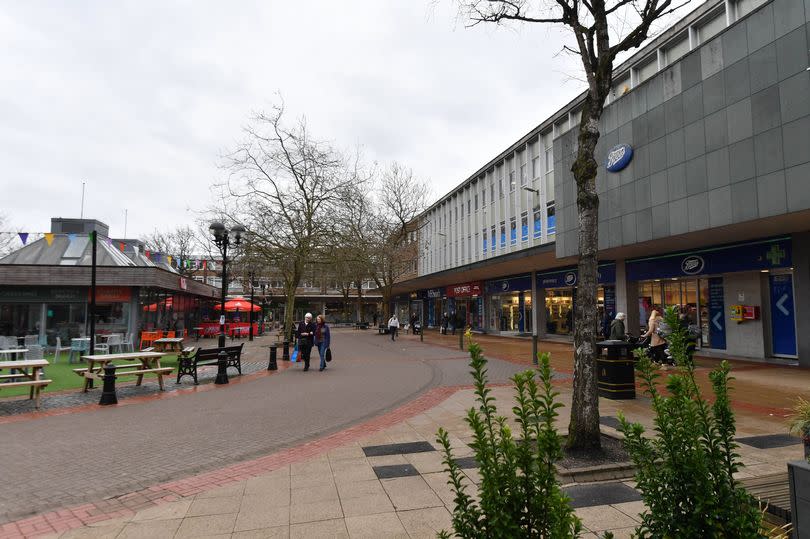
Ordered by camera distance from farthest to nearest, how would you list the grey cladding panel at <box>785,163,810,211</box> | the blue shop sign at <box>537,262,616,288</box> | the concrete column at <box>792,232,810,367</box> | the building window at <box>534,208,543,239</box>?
the building window at <box>534,208,543,239</box>, the blue shop sign at <box>537,262,616,288</box>, the concrete column at <box>792,232,810,367</box>, the grey cladding panel at <box>785,163,810,211</box>

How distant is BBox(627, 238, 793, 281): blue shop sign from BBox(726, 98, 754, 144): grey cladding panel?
3.65 m

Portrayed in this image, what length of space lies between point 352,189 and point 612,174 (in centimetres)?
1104

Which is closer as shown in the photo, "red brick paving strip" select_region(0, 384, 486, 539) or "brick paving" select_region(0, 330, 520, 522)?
"red brick paving strip" select_region(0, 384, 486, 539)

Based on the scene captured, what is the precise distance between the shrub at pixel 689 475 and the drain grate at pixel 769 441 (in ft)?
14.8

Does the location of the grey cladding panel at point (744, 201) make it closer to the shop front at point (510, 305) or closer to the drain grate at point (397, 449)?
the drain grate at point (397, 449)

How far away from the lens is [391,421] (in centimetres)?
766

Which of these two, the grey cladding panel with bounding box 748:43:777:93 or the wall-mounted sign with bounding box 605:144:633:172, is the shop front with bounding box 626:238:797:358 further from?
the grey cladding panel with bounding box 748:43:777:93

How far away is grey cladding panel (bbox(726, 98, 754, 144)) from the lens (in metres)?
12.2

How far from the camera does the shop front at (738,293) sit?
13852 millimetres

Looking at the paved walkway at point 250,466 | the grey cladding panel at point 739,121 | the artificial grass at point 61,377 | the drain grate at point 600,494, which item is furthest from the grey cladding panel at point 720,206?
the artificial grass at point 61,377

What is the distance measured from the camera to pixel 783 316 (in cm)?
1395

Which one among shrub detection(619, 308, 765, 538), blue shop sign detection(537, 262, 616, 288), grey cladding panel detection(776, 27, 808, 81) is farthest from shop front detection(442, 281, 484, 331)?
shrub detection(619, 308, 765, 538)

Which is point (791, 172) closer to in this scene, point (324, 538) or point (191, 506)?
point (324, 538)

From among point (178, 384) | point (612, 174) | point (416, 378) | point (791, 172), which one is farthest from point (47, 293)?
point (791, 172)
